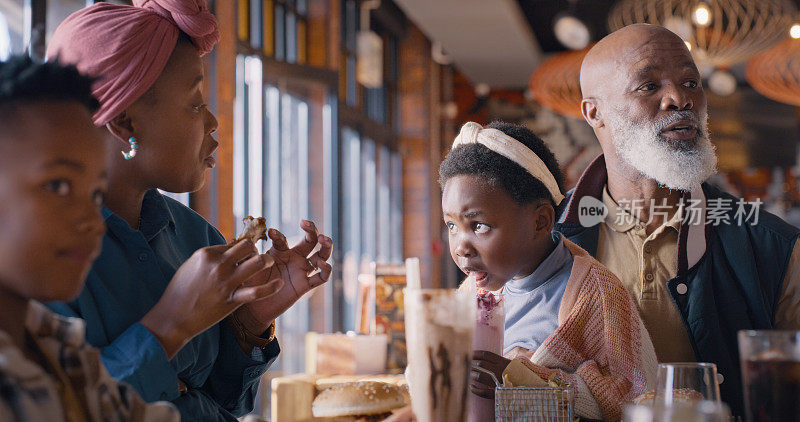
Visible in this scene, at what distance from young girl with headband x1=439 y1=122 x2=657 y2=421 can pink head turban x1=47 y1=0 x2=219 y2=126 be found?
0.62 metres

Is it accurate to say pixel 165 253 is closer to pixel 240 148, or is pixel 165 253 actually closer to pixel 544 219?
pixel 544 219

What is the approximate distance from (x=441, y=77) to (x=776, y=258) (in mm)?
8890

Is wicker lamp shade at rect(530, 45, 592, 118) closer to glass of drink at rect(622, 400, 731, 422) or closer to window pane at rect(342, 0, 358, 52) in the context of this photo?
window pane at rect(342, 0, 358, 52)

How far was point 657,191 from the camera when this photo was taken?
188cm

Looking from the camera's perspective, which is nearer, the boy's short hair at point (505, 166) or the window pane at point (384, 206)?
the boy's short hair at point (505, 166)

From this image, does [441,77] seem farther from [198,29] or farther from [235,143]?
[198,29]

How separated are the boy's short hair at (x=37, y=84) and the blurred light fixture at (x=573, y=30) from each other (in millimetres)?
6332

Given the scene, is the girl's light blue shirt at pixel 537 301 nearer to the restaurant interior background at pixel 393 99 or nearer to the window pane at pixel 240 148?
the restaurant interior background at pixel 393 99

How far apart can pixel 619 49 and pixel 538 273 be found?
644 mm

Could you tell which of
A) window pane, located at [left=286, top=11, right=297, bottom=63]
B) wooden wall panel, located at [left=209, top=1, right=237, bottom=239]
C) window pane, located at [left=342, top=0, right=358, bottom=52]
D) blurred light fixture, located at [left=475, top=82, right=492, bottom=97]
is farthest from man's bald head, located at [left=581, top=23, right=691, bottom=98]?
blurred light fixture, located at [left=475, top=82, right=492, bottom=97]

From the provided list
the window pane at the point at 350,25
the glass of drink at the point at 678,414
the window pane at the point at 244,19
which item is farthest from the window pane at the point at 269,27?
the glass of drink at the point at 678,414

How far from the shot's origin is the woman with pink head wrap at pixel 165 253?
1.08 metres

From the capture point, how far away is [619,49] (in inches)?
73.9

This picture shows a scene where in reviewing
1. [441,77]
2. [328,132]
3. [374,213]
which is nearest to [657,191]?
[328,132]
